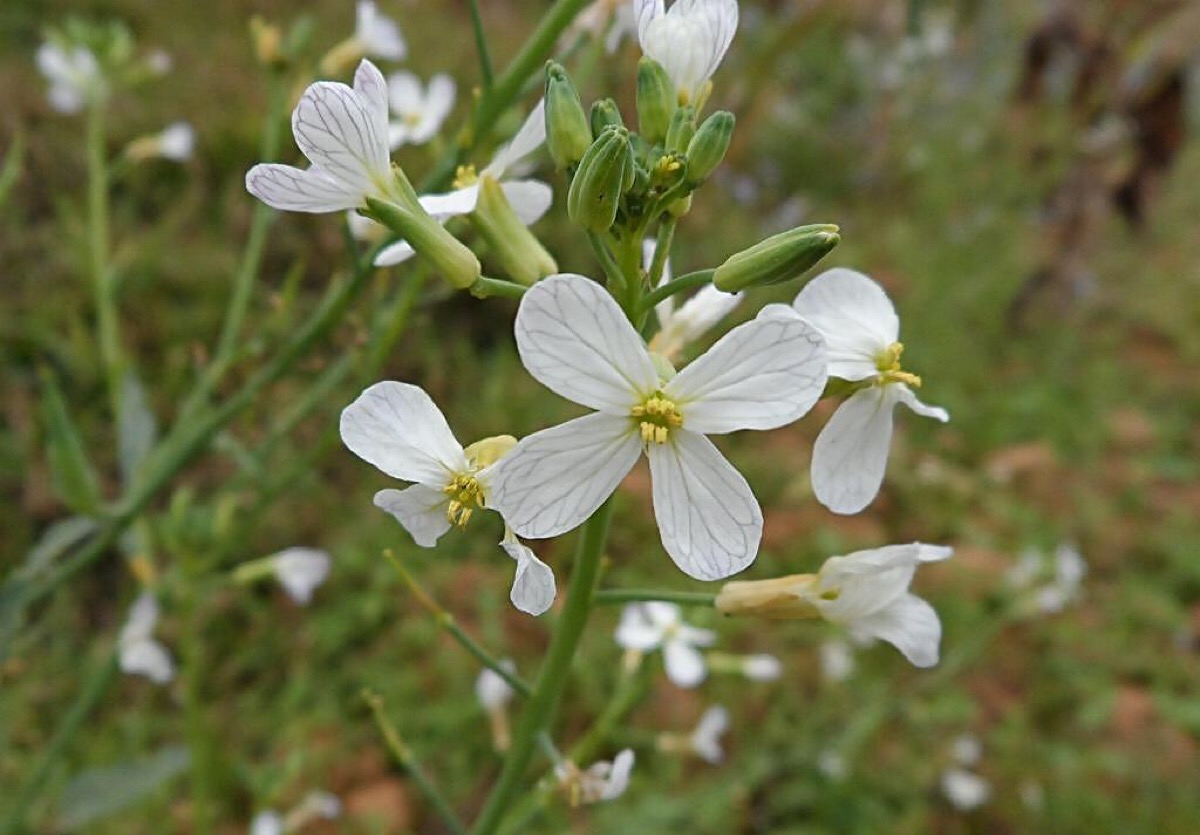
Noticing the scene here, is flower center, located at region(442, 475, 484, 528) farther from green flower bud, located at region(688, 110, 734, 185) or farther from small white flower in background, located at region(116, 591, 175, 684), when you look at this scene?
small white flower in background, located at region(116, 591, 175, 684)

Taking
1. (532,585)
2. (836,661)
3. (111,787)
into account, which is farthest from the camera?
(836,661)

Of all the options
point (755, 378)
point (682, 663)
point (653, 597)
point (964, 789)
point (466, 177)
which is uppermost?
point (466, 177)

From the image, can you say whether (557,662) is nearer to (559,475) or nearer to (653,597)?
(653,597)

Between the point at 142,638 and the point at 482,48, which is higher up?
the point at 482,48

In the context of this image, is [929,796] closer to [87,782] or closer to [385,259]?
[87,782]

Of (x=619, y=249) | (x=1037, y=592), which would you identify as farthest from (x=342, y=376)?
(x=1037, y=592)

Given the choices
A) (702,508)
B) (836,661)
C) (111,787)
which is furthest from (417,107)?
(836,661)

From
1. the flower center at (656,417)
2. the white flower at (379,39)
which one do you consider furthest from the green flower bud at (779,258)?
the white flower at (379,39)

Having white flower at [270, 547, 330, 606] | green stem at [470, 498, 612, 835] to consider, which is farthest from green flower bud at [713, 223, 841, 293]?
white flower at [270, 547, 330, 606]
